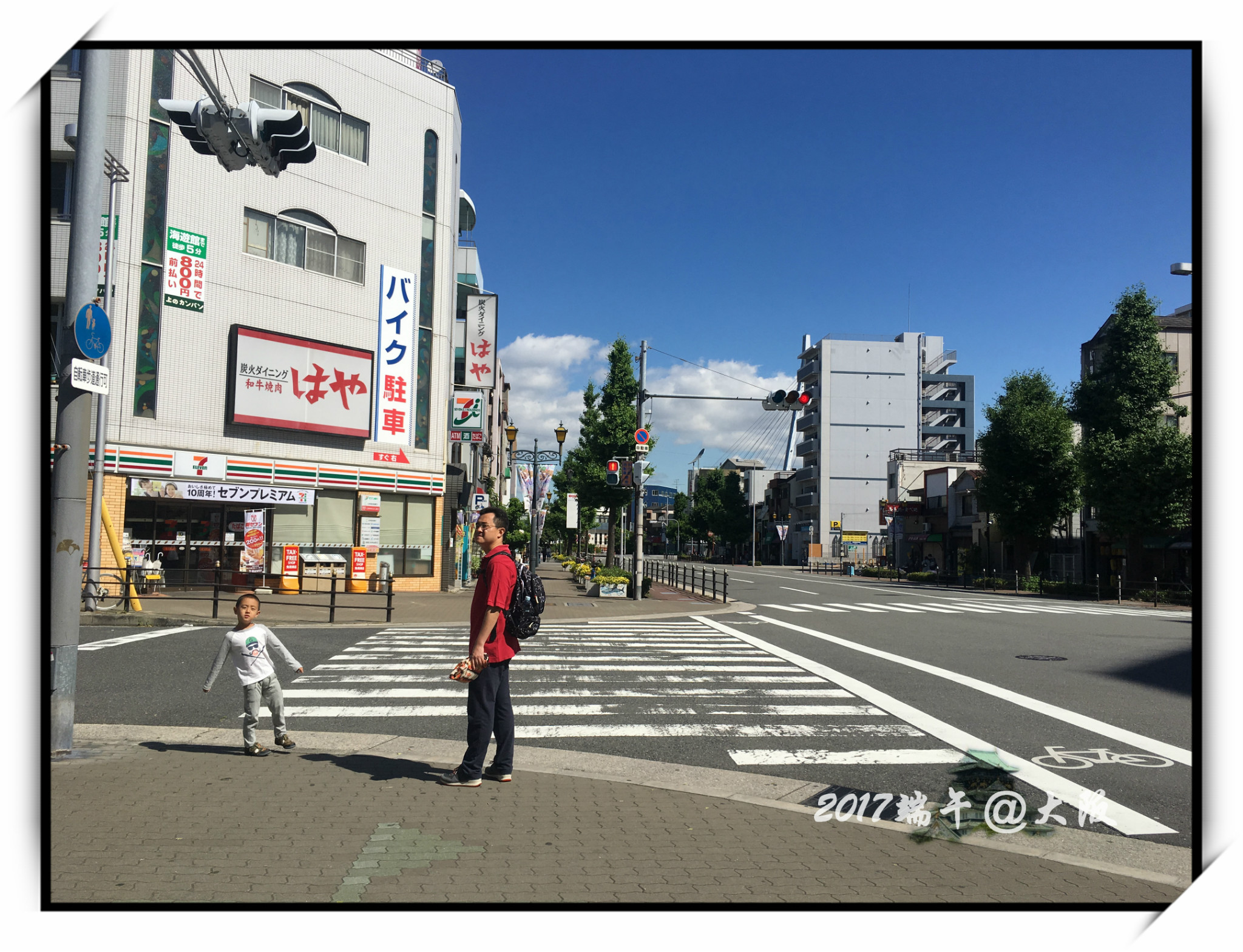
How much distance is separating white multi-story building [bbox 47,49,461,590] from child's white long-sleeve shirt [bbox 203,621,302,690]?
60.0ft

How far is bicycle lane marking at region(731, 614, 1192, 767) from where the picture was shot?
304 inches

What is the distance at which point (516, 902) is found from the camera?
12.6ft

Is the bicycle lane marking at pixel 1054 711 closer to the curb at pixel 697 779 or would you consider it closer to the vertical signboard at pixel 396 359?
the curb at pixel 697 779

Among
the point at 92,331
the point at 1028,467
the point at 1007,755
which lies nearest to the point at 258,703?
the point at 92,331

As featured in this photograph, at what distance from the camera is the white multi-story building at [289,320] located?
80.3 feet

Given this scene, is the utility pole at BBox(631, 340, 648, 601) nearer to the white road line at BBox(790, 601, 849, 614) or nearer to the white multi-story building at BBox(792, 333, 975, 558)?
the white road line at BBox(790, 601, 849, 614)

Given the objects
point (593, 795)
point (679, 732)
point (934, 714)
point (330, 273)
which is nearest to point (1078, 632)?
point (934, 714)

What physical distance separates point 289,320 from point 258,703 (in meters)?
23.3

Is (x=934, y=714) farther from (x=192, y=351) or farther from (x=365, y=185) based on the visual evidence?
(x=365, y=185)

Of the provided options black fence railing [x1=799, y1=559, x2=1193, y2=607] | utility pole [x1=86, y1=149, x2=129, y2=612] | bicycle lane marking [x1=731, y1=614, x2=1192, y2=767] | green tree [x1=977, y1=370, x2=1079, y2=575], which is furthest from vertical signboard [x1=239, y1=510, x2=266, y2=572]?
green tree [x1=977, y1=370, x2=1079, y2=575]

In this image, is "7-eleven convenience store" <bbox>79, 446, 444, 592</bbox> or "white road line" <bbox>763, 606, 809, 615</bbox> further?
"white road line" <bbox>763, 606, 809, 615</bbox>

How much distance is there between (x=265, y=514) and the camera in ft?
89.2

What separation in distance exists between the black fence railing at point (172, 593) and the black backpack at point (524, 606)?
1110 centimetres

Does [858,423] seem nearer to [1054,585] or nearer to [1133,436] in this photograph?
[1054,585]
